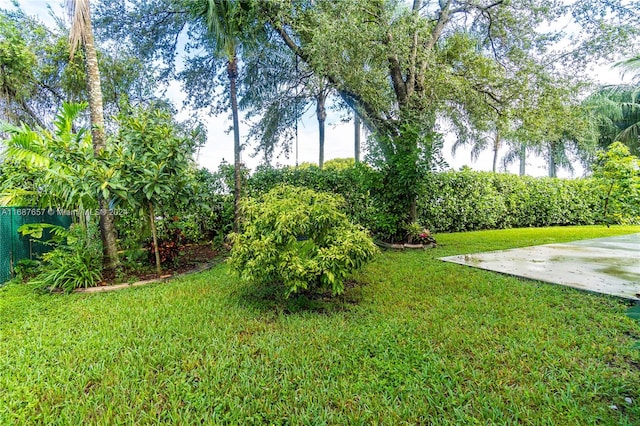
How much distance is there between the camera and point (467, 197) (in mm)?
10234

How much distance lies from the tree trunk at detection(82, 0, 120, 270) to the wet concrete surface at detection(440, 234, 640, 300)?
19.3 feet

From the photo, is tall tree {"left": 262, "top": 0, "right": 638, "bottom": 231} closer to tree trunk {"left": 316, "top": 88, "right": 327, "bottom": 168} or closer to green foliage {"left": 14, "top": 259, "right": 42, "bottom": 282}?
tree trunk {"left": 316, "top": 88, "right": 327, "bottom": 168}

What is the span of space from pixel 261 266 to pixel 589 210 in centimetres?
1500

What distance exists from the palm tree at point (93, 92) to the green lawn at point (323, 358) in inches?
41.5

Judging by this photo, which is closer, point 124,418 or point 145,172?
point 124,418

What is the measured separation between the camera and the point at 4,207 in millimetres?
4824

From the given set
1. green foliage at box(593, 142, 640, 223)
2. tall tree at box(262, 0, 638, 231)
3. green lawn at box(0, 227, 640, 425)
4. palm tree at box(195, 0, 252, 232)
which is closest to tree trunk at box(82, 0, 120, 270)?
green lawn at box(0, 227, 640, 425)

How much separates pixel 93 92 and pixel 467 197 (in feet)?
32.9

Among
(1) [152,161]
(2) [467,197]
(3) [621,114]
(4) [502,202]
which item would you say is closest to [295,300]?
(1) [152,161]

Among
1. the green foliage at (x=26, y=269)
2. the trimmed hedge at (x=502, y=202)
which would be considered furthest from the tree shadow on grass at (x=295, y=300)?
the trimmed hedge at (x=502, y=202)

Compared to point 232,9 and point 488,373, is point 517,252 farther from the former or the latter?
point 232,9

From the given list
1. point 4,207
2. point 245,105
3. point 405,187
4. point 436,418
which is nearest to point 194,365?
point 436,418

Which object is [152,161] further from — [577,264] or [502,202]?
[502,202]

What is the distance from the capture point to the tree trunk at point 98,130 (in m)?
4.92
